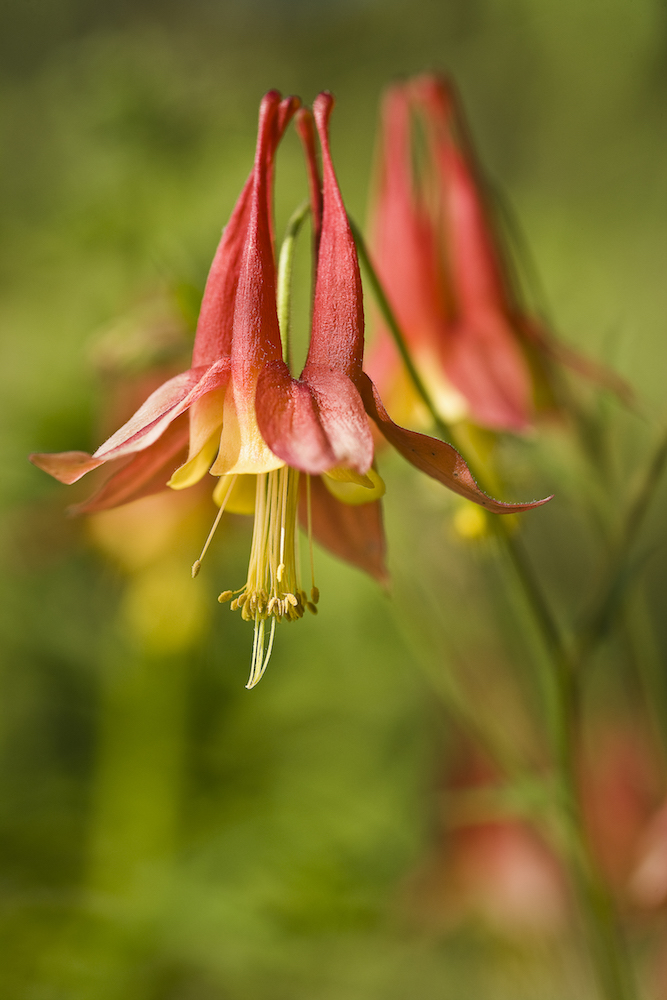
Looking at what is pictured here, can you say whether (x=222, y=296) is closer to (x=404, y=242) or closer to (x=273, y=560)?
(x=273, y=560)

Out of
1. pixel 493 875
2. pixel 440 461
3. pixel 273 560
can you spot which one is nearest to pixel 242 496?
pixel 273 560

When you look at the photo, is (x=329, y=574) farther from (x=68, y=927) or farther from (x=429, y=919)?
(x=68, y=927)

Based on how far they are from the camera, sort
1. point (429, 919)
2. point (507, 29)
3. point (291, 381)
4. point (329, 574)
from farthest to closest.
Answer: point (507, 29), point (329, 574), point (429, 919), point (291, 381)

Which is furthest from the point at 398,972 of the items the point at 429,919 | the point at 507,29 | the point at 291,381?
the point at 507,29

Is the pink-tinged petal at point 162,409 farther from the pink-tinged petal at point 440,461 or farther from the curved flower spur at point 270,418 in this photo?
the pink-tinged petal at point 440,461

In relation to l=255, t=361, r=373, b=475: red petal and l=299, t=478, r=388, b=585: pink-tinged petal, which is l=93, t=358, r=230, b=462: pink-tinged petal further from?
l=299, t=478, r=388, b=585: pink-tinged petal
